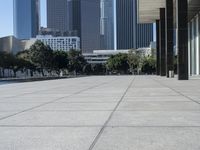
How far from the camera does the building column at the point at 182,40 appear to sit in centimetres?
4175

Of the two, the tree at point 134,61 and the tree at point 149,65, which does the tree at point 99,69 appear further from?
the tree at point 149,65

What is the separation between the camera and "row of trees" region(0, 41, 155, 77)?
4313 inches

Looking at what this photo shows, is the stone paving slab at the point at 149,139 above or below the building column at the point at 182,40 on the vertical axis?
below

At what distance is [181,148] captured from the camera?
23.4 feet

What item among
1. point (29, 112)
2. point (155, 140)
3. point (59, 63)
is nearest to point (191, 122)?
point (155, 140)

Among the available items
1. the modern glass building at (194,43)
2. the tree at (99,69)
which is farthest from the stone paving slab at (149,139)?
the tree at (99,69)

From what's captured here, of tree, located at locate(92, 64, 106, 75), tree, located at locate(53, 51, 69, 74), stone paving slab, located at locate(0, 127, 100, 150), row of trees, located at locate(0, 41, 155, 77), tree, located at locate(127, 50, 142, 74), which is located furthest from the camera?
tree, located at locate(92, 64, 106, 75)

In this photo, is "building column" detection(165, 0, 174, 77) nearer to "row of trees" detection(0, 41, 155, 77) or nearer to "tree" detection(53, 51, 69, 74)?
"row of trees" detection(0, 41, 155, 77)

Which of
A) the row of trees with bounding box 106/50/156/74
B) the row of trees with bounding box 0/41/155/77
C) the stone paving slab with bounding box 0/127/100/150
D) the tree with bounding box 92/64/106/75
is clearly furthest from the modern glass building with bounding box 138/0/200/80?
the tree with bounding box 92/64/106/75

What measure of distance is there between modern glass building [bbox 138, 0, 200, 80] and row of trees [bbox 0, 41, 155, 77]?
40.4 m

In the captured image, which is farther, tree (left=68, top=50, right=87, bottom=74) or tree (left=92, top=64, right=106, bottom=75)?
tree (left=92, top=64, right=106, bottom=75)

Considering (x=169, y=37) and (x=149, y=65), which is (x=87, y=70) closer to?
(x=149, y=65)

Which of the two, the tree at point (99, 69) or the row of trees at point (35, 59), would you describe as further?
the tree at point (99, 69)

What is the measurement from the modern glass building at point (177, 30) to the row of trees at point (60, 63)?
40368mm
